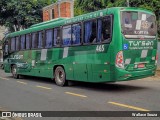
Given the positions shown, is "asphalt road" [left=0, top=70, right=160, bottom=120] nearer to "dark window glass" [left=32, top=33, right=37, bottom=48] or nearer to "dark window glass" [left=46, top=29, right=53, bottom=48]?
"dark window glass" [left=46, top=29, right=53, bottom=48]

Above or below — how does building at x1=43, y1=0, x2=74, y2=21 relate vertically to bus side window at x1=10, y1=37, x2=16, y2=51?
above

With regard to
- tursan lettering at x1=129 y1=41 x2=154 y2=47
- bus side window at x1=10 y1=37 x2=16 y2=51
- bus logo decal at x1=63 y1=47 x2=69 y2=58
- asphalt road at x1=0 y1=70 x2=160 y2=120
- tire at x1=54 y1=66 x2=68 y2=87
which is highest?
Answer: bus side window at x1=10 y1=37 x2=16 y2=51

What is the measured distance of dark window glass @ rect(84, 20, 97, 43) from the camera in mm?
11680

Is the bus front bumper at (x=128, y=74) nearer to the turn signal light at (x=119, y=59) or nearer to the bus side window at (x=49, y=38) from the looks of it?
the turn signal light at (x=119, y=59)

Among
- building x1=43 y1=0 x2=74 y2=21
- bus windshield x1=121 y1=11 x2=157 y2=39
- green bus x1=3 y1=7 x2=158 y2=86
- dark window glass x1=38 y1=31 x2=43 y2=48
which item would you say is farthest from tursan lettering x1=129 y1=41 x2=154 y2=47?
building x1=43 y1=0 x2=74 y2=21

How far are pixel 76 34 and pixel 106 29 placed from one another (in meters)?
2.00

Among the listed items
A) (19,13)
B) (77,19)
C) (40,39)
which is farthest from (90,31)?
(19,13)

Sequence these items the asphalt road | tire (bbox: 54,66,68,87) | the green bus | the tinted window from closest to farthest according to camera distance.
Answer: the asphalt road < the green bus < the tinted window < tire (bbox: 54,66,68,87)

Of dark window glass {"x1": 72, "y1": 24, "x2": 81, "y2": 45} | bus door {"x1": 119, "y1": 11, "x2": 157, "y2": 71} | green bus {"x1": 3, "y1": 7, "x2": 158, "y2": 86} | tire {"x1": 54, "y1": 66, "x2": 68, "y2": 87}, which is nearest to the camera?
green bus {"x1": 3, "y1": 7, "x2": 158, "y2": 86}

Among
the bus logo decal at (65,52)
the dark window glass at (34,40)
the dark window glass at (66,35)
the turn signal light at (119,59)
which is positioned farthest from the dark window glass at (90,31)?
the dark window glass at (34,40)

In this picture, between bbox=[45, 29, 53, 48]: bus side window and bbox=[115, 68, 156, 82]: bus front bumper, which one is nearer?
bbox=[115, 68, 156, 82]: bus front bumper

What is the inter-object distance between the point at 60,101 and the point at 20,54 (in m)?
8.75

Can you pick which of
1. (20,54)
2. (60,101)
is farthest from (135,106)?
(20,54)

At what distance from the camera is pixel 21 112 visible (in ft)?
27.6
